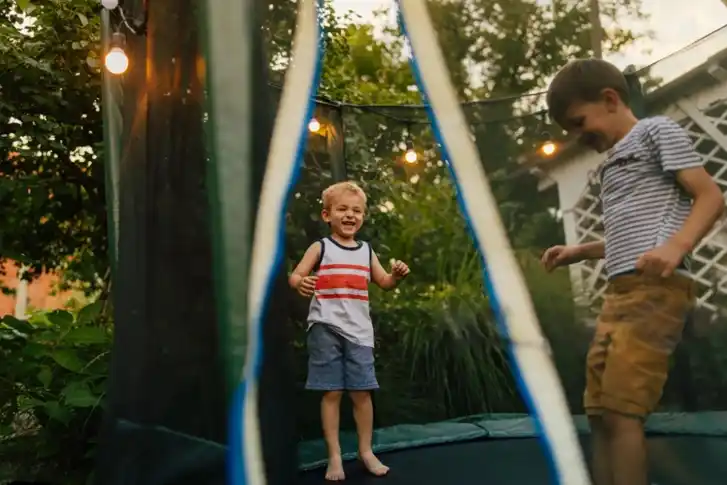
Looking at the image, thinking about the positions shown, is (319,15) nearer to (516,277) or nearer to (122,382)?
(516,277)

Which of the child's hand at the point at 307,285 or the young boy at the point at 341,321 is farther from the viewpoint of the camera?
the young boy at the point at 341,321

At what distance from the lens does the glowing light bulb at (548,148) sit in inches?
40.9

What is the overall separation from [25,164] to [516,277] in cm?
206

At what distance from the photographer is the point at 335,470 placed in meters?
1.55

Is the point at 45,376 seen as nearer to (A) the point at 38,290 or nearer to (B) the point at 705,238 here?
(B) the point at 705,238

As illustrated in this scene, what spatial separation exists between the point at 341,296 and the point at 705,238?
888mm

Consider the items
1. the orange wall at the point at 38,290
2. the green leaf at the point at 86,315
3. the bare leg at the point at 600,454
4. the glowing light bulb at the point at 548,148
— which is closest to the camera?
the bare leg at the point at 600,454

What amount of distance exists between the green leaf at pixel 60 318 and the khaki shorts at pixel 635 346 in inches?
54.4

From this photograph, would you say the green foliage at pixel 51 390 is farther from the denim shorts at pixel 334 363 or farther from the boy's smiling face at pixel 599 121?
the boy's smiling face at pixel 599 121

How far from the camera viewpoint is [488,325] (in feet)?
5.75

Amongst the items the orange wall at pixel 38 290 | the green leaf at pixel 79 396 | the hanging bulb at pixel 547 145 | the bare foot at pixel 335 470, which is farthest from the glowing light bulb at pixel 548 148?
the orange wall at pixel 38 290

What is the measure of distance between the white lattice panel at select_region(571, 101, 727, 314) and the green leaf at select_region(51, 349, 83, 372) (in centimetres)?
131

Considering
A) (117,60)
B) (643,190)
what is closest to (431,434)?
(643,190)

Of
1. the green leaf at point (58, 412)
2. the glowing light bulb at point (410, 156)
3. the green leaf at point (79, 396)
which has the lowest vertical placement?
the green leaf at point (58, 412)
